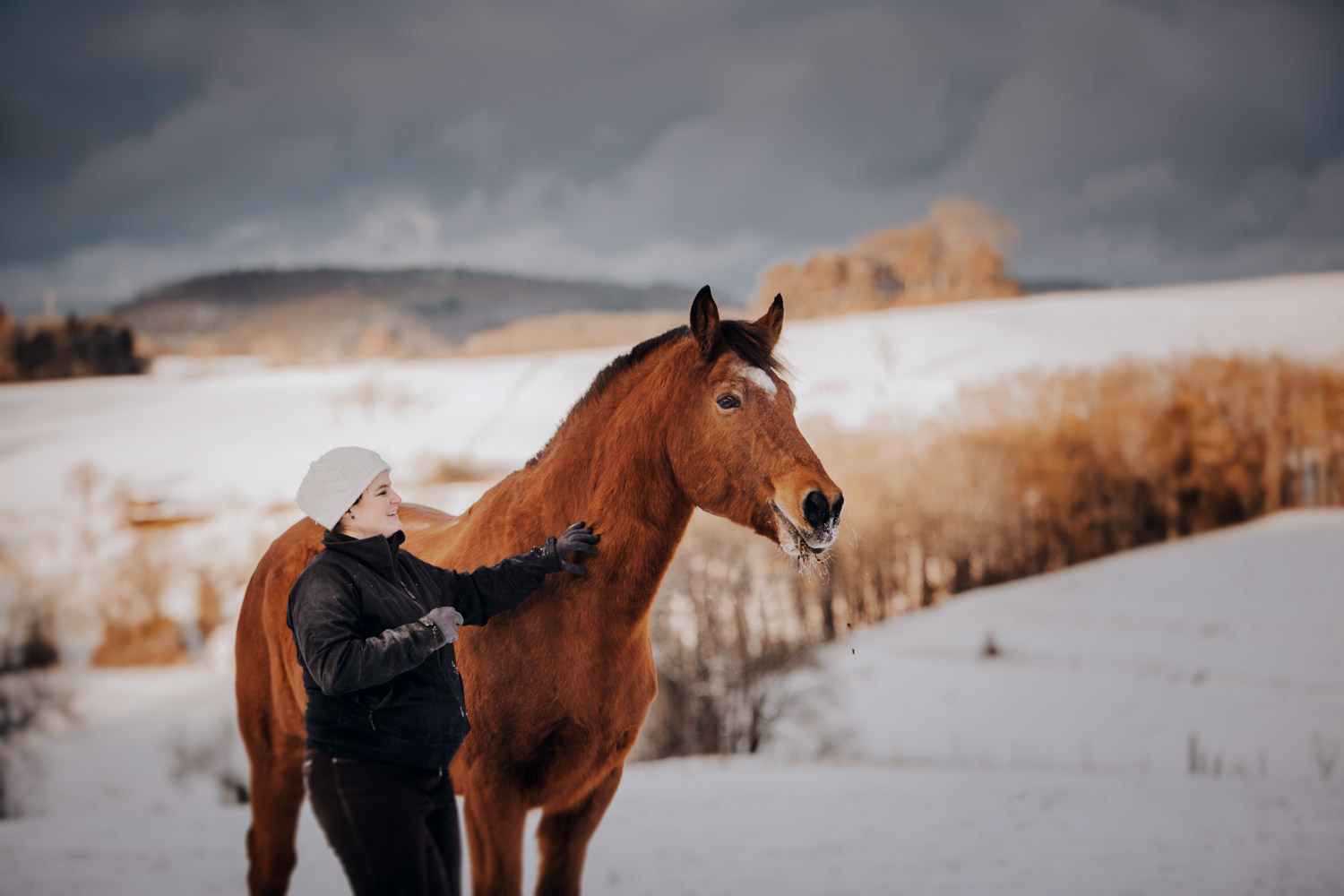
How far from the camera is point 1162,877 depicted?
18.1ft

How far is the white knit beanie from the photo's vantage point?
1.67m

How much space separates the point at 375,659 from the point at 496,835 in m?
0.76

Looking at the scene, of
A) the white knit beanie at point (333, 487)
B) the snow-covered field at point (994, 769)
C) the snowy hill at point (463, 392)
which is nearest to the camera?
the white knit beanie at point (333, 487)

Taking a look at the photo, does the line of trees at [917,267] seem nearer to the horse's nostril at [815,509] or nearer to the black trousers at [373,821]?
the horse's nostril at [815,509]

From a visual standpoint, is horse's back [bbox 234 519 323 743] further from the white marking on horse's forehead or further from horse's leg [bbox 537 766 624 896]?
the white marking on horse's forehead

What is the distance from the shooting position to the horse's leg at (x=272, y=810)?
9.34ft

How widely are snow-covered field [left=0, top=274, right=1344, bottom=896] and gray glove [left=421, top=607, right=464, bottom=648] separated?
1168 millimetres

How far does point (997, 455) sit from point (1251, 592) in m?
5.70

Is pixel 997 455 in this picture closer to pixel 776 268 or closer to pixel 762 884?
pixel 776 268

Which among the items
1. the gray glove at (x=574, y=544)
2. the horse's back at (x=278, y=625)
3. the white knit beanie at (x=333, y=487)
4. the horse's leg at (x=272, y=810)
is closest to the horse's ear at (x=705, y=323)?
the gray glove at (x=574, y=544)

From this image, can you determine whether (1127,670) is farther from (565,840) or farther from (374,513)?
(374,513)

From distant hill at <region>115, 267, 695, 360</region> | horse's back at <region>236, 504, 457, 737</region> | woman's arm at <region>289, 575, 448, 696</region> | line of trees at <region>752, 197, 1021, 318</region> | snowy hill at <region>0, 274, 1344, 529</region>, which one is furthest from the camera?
line of trees at <region>752, 197, 1021, 318</region>

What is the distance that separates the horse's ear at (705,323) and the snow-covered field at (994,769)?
472 centimetres

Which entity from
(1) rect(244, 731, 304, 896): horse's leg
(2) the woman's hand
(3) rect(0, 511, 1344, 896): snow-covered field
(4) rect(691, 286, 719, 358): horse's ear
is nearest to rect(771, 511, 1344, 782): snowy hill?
(3) rect(0, 511, 1344, 896): snow-covered field
